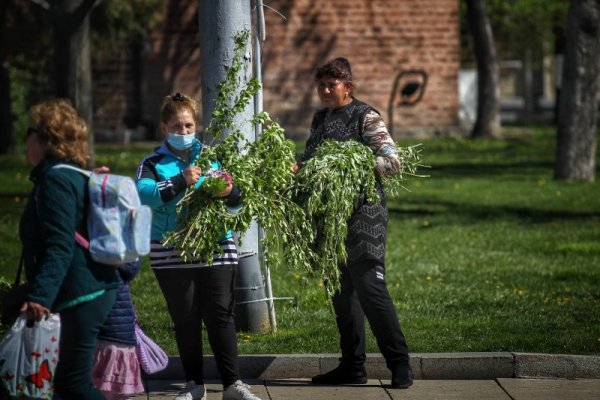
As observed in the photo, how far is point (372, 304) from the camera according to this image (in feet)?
22.8

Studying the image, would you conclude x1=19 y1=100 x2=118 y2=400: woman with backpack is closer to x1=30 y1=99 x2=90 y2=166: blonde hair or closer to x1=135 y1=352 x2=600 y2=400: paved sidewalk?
x1=30 y1=99 x2=90 y2=166: blonde hair

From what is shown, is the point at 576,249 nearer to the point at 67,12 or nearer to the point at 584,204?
the point at 584,204

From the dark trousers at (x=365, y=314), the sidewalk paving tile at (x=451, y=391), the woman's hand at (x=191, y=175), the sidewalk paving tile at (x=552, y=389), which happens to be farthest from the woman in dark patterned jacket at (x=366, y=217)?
the woman's hand at (x=191, y=175)

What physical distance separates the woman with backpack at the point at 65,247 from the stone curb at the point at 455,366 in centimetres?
234

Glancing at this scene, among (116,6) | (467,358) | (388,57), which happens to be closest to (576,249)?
(467,358)

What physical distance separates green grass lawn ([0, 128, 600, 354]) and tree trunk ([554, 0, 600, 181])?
0.56 meters

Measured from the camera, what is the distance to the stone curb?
7.48 m

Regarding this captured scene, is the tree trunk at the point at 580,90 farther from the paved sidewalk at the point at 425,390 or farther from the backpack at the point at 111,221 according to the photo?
the backpack at the point at 111,221

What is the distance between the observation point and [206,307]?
6.55 m

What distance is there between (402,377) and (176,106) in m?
2.09

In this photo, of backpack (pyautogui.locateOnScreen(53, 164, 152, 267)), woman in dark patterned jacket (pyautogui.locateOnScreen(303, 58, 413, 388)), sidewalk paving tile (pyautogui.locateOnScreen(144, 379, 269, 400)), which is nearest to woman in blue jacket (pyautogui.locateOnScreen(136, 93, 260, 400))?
sidewalk paving tile (pyautogui.locateOnScreen(144, 379, 269, 400))

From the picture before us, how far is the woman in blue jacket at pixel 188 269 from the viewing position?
21.3ft

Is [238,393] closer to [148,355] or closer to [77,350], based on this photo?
[148,355]

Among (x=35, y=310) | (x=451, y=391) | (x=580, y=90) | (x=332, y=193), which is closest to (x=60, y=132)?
(x=35, y=310)
